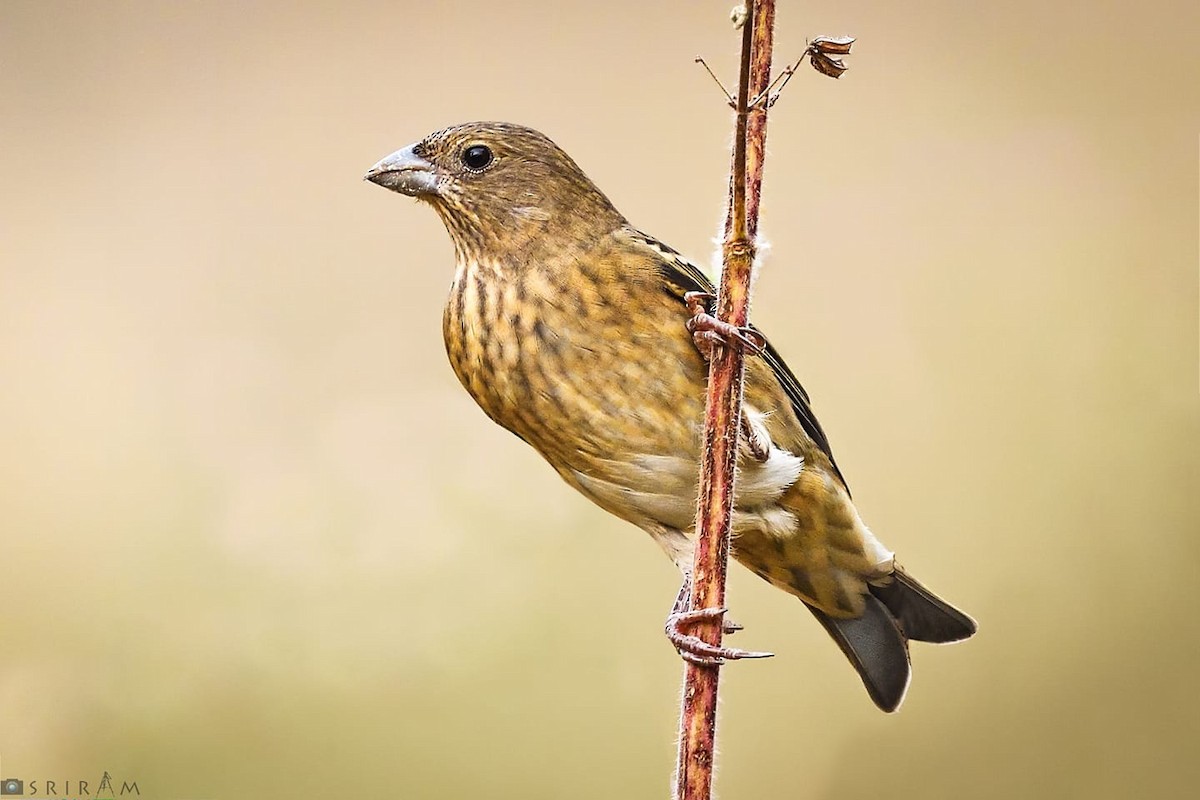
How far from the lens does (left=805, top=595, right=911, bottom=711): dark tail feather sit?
1.48 metres

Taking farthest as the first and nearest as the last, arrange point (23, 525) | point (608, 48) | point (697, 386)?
point (608, 48), point (23, 525), point (697, 386)

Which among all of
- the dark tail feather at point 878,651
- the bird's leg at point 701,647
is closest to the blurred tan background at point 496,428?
the dark tail feather at point 878,651

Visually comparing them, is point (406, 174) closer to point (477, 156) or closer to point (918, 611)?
point (477, 156)

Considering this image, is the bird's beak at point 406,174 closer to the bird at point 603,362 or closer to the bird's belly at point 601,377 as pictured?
the bird at point 603,362

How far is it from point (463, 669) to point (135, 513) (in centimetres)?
60

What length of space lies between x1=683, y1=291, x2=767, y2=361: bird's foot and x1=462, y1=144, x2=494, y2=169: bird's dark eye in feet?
1.03

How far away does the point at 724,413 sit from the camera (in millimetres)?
985

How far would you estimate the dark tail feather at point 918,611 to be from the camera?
145 cm

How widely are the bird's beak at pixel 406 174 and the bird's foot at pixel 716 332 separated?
13.1 inches

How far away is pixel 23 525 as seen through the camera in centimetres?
191

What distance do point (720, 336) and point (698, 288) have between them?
0.44 meters

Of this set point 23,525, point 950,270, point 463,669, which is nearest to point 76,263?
point 23,525

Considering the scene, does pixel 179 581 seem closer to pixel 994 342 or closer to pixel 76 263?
pixel 76 263

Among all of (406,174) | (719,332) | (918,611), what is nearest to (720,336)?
(719,332)
